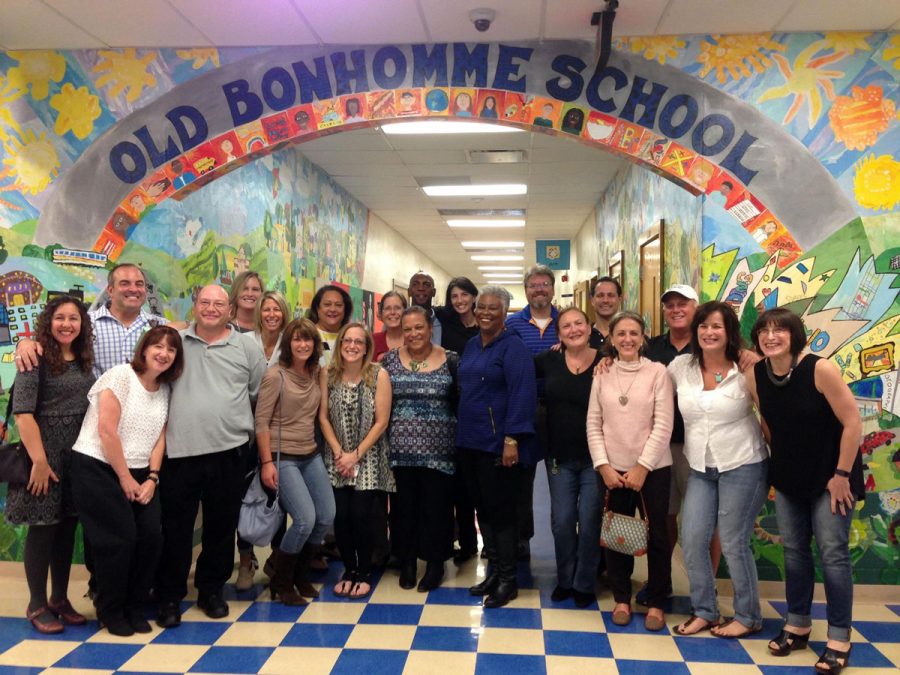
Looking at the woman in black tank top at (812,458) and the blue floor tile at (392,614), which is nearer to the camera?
the woman in black tank top at (812,458)

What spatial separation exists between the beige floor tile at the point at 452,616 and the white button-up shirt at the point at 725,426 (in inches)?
49.9

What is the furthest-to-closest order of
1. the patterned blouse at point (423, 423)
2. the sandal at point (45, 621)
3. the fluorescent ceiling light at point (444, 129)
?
the fluorescent ceiling light at point (444, 129)
the patterned blouse at point (423, 423)
the sandal at point (45, 621)

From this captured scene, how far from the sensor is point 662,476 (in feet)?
10.2

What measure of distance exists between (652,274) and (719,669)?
3.56 meters

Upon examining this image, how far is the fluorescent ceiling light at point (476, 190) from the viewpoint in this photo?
798 centimetres

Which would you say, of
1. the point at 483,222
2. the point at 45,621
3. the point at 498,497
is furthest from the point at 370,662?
the point at 483,222

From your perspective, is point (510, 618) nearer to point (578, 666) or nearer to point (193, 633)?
point (578, 666)

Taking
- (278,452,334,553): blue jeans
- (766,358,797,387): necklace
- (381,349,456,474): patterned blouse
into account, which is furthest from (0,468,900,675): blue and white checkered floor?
(766,358,797,387): necklace

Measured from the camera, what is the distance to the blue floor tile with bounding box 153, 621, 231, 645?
9.82 feet

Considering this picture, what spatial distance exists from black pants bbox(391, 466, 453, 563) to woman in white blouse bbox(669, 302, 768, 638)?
1186 millimetres

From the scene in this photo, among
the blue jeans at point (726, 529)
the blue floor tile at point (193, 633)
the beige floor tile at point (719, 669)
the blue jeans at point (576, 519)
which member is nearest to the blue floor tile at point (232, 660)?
the blue floor tile at point (193, 633)

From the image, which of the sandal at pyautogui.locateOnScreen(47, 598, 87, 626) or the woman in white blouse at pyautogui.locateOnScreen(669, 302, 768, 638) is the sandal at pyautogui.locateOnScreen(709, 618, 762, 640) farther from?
the sandal at pyautogui.locateOnScreen(47, 598, 87, 626)

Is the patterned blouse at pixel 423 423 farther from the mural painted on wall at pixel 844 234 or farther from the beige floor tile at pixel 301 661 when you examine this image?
the mural painted on wall at pixel 844 234

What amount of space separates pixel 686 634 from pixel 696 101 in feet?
8.71
